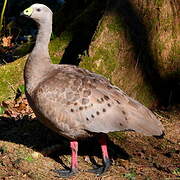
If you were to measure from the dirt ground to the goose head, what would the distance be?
1.60 meters

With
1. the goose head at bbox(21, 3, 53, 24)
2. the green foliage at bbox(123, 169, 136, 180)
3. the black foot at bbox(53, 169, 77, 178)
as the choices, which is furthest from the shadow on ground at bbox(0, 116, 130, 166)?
the goose head at bbox(21, 3, 53, 24)

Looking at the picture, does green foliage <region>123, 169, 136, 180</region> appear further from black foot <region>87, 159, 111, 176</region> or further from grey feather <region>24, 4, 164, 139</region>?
grey feather <region>24, 4, 164, 139</region>

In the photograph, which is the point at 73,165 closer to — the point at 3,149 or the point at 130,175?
the point at 130,175

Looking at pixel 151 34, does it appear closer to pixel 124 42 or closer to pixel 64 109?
pixel 124 42

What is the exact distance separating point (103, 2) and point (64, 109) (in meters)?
3.25

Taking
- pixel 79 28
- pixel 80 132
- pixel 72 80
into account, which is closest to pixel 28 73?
pixel 72 80

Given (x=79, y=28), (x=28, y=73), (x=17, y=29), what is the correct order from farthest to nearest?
(x=17, y=29) < (x=79, y=28) < (x=28, y=73)

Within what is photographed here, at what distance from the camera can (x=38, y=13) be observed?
5.59 meters

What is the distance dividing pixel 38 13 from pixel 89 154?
1.83 m

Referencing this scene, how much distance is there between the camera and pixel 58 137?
631 cm

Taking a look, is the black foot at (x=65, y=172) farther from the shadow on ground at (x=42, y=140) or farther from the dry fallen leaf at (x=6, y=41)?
the dry fallen leaf at (x=6, y=41)

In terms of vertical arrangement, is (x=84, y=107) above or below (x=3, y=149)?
above

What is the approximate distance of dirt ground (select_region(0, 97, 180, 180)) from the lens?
541cm

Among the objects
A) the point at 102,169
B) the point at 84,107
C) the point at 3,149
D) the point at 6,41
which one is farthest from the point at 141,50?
the point at 6,41
